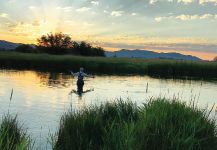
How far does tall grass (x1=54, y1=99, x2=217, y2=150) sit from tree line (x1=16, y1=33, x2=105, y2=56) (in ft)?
428

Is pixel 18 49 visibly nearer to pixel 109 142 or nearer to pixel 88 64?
pixel 88 64

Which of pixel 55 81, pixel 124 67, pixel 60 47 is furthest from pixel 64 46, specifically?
pixel 55 81

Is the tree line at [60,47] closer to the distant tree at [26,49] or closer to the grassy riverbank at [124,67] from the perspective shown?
the distant tree at [26,49]

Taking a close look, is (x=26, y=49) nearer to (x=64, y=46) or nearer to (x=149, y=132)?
(x=64, y=46)

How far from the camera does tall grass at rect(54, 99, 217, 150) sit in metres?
11.5

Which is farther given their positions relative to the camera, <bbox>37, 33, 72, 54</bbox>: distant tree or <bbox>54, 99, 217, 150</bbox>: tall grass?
<bbox>37, 33, 72, 54</bbox>: distant tree

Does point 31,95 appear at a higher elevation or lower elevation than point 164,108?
lower

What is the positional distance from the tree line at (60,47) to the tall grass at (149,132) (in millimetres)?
130415

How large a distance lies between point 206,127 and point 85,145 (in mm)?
3716

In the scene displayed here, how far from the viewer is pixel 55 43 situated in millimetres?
153000

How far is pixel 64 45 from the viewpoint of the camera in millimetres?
151625

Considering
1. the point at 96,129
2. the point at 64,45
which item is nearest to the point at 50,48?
the point at 64,45

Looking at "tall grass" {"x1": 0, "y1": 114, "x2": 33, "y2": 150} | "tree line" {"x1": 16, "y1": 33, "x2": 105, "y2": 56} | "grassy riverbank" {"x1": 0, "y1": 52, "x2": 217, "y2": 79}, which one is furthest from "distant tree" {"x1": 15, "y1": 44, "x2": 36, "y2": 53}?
"tall grass" {"x1": 0, "y1": 114, "x2": 33, "y2": 150}

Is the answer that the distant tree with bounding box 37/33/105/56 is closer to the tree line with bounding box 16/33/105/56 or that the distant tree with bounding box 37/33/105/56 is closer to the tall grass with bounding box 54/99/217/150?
the tree line with bounding box 16/33/105/56
